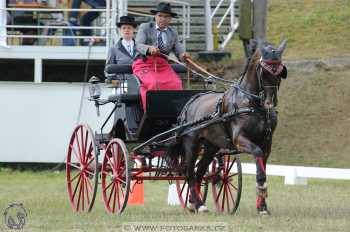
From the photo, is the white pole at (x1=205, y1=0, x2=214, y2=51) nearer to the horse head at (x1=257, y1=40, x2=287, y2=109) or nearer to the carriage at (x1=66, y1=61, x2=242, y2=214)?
the carriage at (x1=66, y1=61, x2=242, y2=214)

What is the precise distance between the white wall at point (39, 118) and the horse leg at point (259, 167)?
9866 millimetres

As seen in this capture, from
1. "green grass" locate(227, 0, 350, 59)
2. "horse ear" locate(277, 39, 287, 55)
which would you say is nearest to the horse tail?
"horse ear" locate(277, 39, 287, 55)

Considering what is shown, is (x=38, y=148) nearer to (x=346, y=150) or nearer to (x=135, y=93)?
(x=346, y=150)

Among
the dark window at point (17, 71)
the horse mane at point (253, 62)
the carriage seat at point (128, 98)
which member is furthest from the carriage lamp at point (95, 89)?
the dark window at point (17, 71)

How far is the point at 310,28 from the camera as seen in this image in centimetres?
2822

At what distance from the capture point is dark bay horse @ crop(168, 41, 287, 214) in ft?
39.0

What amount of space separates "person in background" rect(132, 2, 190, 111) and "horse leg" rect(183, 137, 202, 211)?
714 millimetres

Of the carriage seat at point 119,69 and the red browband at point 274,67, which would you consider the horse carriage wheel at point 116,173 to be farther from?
the red browband at point 274,67

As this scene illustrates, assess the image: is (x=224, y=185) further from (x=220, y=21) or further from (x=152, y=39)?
(x=220, y=21)

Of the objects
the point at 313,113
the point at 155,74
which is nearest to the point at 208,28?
the point at 313,113

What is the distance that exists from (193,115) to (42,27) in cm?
865

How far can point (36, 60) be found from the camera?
72.0ft

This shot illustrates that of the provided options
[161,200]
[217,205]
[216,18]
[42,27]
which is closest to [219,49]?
[216,18]

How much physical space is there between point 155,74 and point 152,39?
0.46 meters
